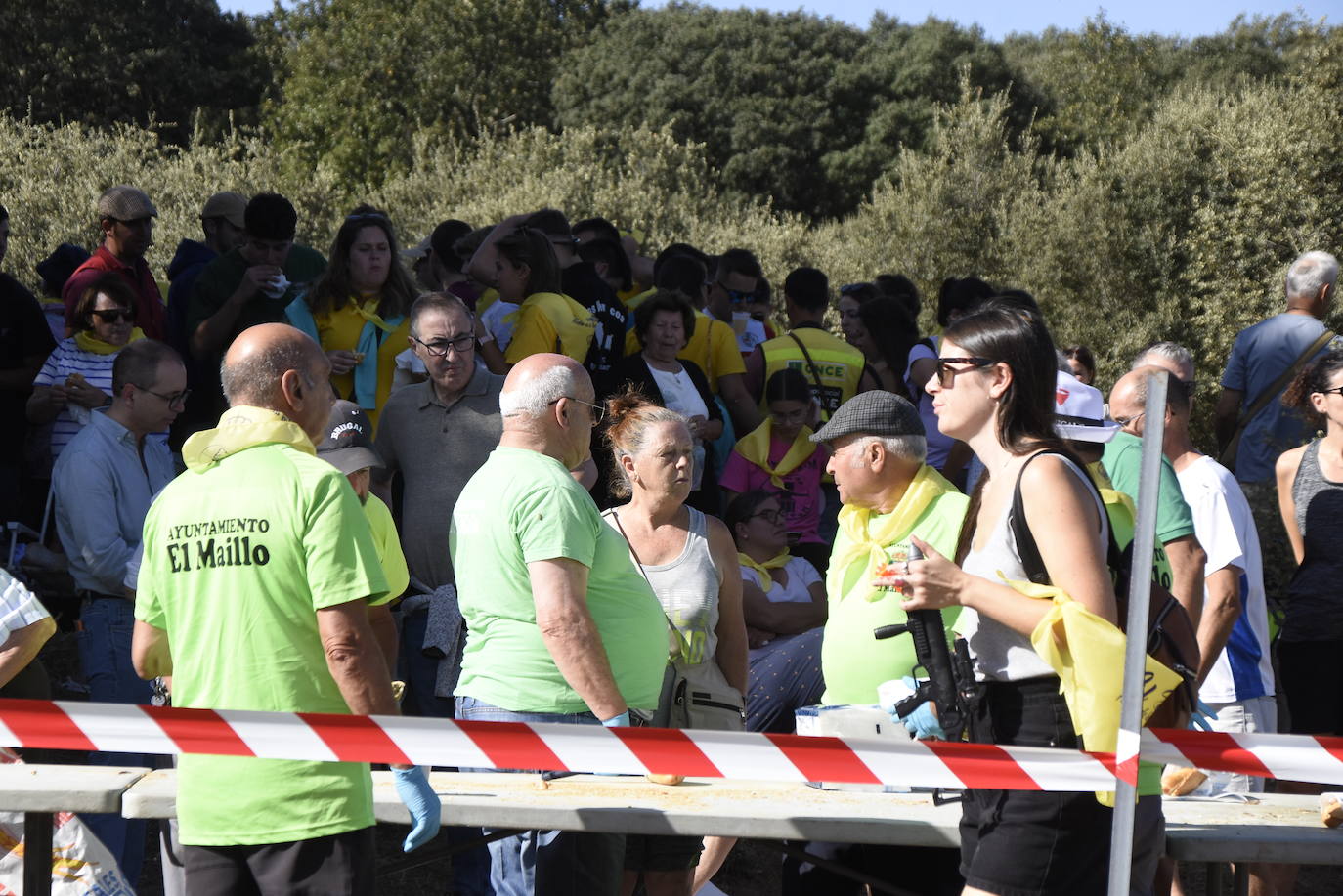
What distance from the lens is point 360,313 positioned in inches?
246

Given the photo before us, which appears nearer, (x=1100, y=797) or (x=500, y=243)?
(x=1100, y=797)

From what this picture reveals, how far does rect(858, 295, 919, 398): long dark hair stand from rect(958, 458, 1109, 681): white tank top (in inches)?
200

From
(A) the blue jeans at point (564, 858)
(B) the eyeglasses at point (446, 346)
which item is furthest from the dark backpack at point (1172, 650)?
(B) the eyeglasses at point (446, 346)

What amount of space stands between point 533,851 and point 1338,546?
318 cm

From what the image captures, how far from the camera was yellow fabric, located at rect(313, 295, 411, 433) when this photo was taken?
6.21 m

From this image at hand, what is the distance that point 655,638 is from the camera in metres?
3.69

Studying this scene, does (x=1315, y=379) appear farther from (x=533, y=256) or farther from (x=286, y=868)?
(x=286, y=868)

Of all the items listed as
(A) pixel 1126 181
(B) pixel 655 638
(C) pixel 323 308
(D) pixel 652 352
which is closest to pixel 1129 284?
(A) pixel 1126 181

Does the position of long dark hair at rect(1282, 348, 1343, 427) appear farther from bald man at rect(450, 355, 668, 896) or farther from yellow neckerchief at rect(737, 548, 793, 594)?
bald man at rect(450, 355, 668, 896)

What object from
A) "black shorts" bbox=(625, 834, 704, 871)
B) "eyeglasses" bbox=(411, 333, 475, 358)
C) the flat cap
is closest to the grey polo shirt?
"eyeglasses" bbox=(411, 333, 475, 358)

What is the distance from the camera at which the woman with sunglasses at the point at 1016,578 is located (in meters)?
2.61

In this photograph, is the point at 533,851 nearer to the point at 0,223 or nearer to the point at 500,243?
the point at 500,243

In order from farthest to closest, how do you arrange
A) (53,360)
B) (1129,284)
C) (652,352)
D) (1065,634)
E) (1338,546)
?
(1129,284)
(652,352)
(53,360)
(1338,546)
(1065,634)

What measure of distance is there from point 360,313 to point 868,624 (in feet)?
10.8
